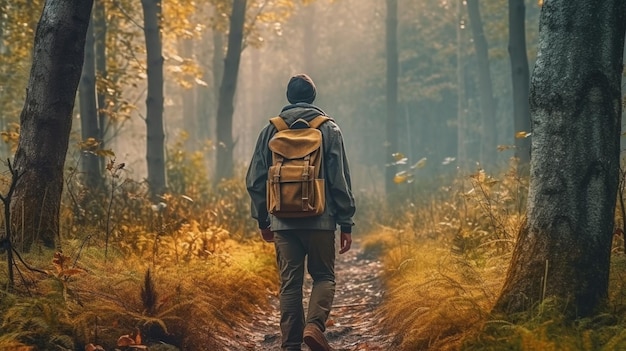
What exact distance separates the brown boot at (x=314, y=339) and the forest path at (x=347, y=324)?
74cm

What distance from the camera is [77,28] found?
20.0 ft

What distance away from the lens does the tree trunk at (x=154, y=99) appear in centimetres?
1212

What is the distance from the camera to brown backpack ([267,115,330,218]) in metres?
5.04

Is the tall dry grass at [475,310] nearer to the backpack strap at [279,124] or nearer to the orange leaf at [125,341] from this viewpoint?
the backpack strap at [279,124]

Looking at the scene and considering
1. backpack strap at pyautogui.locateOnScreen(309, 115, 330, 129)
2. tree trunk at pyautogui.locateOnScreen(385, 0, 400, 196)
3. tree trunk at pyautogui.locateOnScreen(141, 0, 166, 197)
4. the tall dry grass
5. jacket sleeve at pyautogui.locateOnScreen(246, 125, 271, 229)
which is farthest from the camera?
tree trunk at pyautogui.locateOnScreen(385, 0, 400, 196)

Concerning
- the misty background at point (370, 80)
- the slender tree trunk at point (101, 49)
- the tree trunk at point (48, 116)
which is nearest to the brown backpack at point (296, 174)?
the tree trunk at point (48, 116)

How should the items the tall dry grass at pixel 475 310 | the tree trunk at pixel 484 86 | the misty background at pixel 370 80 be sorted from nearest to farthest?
the tall dry grass at pixel 475 310
the tree trunk at pixel 484 86
the misty background at pixel 370 80

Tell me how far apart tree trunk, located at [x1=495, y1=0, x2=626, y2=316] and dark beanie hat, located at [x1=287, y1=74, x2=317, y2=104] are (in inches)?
74.9

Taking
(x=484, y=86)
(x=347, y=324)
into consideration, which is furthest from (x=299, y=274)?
(x=484, y=86)

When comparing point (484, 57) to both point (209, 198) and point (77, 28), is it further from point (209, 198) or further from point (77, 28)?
point (77, 28)

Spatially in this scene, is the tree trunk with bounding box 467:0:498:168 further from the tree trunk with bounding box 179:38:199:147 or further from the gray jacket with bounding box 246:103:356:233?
the gray jacket with bounding box 246:103:356:233

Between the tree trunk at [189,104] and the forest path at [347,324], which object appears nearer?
the forest path at [347,324]

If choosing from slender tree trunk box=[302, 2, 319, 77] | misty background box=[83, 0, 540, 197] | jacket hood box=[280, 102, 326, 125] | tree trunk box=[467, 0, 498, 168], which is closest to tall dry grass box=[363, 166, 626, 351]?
jacket hood box=[280, 102, 326, 125]

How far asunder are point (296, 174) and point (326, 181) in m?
0.35
